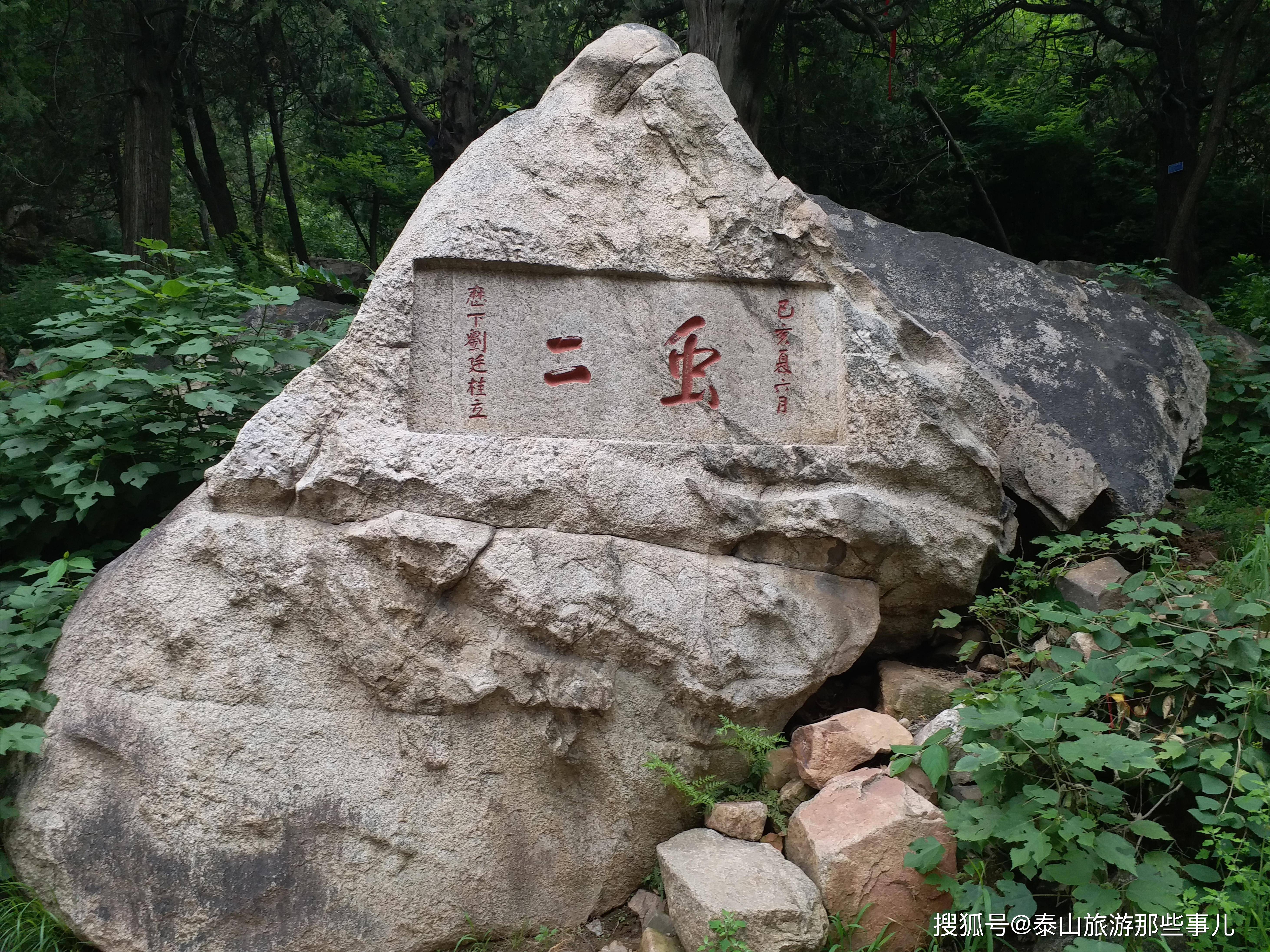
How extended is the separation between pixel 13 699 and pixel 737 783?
2.53 meters

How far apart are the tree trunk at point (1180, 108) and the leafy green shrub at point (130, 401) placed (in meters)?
7.51

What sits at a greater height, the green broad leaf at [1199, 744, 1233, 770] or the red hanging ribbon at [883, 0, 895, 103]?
the red hanging ribbon at [883, 0, 895, 103]

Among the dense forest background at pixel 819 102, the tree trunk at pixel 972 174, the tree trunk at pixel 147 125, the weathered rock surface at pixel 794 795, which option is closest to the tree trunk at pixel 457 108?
the dense forest background at pixel 819 102

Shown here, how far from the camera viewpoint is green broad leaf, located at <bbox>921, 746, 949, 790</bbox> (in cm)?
286

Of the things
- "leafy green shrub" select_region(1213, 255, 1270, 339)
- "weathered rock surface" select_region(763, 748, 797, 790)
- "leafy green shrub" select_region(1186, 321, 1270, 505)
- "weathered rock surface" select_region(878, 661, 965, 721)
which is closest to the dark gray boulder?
"leafy green shrub" select_region(1186, 321, 1270, 505)

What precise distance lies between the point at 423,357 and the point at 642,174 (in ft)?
3.85

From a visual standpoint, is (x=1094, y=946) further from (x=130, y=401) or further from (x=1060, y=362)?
(x=130, y=401)

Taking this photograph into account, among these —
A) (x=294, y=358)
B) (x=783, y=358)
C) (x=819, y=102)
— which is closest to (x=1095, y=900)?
(x=783, y=358)

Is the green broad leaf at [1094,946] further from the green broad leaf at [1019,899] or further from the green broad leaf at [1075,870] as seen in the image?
the green broad leaf at [1019,899]

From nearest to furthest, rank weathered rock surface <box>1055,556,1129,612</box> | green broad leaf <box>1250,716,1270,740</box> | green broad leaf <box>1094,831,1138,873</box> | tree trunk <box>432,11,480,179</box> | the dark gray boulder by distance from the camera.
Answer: green broad leaf <box>1094,831,1138,873</box>
green broad leaf <box>1250,716,1270,740</box>
weathered rock surface <box>1055,556,1129,612</box>
the dark gray boulder
tree trunk <box>432,11,480,179</box>

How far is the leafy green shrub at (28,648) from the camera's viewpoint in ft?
10.0

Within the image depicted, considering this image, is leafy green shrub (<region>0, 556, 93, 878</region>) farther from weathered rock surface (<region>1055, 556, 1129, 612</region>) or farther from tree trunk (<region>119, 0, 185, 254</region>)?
tree trunk (<region>119, 0, 185, 254</region>)

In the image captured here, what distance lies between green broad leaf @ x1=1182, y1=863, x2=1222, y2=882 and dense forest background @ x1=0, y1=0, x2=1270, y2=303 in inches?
221

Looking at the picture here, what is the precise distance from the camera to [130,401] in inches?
164
